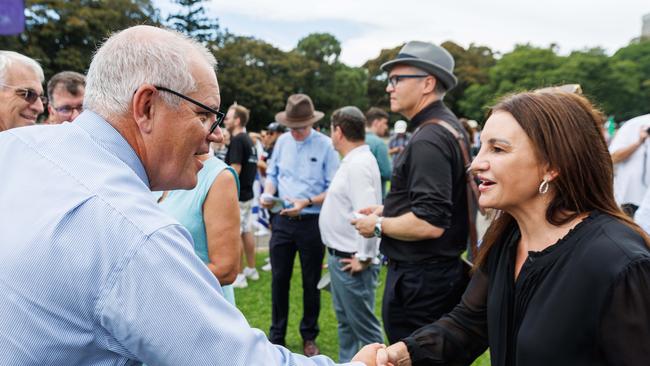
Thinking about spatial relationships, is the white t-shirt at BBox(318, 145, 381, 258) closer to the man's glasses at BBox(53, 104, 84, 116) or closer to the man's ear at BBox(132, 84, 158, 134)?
the man's glasses at BBox(53, 104, 84, 116)

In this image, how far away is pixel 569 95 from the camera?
192cm

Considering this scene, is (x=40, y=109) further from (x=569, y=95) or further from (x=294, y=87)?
(x=294, y=87)

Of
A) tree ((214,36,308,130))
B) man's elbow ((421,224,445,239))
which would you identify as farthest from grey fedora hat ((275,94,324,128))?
tree ((214,36,308,130))

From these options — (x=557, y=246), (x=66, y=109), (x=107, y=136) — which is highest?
(x=107, y=136)

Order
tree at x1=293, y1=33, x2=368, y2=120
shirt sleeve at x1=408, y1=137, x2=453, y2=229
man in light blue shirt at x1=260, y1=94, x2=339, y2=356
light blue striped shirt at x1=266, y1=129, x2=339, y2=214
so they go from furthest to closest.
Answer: tree at x1=293, y1=33, x2=368, y2=120 < light blue striped shirt at x1=266, y1=129, x2=339, y2=214 < man in light blue shirt at x1=260, y1=94, x2=339, y2=356 < shirt sleeve at x1=408, y1=137, x2=453, y2=229

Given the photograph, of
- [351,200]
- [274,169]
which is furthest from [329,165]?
[351,200]

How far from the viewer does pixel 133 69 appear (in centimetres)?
144

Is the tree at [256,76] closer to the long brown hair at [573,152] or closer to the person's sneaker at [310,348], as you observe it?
the person's sneaker at [310,348]

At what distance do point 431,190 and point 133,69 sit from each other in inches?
81.6

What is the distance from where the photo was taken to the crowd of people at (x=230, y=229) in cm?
115

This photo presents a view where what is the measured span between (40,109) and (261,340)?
3382 mm

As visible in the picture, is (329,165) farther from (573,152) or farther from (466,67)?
(466,67)

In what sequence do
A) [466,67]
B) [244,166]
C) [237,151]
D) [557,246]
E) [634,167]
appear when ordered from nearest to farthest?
1. [557,246]
2. [634,167]
3. [237,151]
4. [244,166]
5. [466,67]

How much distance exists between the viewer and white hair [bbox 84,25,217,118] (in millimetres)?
1431
